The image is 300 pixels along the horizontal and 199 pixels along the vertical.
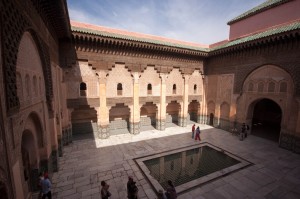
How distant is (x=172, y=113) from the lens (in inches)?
503

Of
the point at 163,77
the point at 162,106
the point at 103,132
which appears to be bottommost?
the point at 103,132

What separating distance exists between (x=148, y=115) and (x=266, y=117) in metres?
10.7

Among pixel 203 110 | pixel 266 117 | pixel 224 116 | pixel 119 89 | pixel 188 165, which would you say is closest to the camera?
pixel 188 165

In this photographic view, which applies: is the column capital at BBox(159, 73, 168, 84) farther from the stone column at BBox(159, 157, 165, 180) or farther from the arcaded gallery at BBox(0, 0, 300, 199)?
the stone column at BBox(159, 157, 165, 180)

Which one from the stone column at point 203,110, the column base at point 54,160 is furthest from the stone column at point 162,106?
the column base at point 54,160

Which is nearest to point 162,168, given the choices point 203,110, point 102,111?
point 102,111

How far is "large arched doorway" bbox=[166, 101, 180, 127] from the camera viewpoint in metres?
12.5

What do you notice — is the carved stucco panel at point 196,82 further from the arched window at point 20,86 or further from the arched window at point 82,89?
the arched window at point 20,86

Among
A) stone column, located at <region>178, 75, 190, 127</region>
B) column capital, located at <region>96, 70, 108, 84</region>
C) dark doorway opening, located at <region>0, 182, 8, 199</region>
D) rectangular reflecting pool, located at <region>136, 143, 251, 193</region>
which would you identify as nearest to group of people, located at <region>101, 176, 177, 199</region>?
rectangular reflecting pool, located at <region>136, 143, 251, 193</region>

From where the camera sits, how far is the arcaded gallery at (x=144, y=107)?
3.60 m

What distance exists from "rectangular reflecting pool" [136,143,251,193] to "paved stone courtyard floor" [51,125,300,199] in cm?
25

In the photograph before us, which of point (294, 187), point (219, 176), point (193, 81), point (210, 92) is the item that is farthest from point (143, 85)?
point (294, 187)

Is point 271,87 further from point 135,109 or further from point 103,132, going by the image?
point 103,132

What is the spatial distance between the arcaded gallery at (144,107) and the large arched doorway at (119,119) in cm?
7
